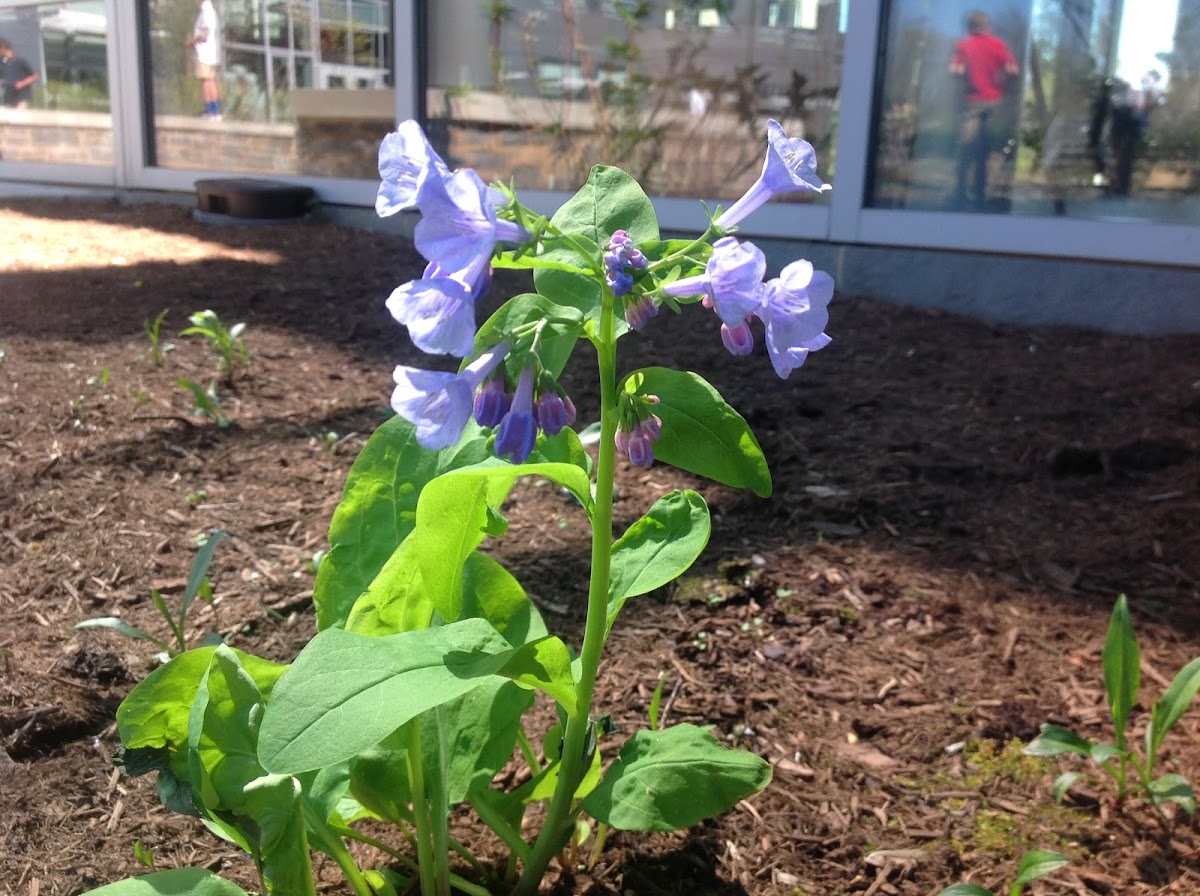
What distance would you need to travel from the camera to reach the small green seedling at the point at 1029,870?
4.45 ft

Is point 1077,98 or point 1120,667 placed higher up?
point 1077,98

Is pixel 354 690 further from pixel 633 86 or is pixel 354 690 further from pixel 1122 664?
pixel 633 86

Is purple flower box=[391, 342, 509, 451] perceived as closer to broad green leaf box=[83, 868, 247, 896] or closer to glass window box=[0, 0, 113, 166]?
broad green leaf box=[83, 868, 247, 896]

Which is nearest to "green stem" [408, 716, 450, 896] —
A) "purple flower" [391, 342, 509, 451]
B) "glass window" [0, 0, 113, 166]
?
"purple flower" [391, 342, 509, 451]

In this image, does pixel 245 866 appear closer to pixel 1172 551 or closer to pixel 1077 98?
pixel 1172 551

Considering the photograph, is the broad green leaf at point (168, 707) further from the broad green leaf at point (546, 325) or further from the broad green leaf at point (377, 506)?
the broad green leaf at point (546, 325)

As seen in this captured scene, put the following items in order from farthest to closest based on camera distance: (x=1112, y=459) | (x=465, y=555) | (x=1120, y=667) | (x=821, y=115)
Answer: (x=821, y=115), (x=1112, y=459), (x=1120, y=667), (x=465, y=555)

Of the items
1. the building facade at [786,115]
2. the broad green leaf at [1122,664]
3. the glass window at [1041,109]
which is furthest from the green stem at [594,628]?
the glass window at [1041,109]

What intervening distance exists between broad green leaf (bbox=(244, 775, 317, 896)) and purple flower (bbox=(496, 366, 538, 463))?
18.7 inches

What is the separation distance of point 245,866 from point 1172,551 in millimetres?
2270

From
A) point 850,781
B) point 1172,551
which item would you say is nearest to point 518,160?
point 1172,551

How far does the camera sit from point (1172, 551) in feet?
8.33

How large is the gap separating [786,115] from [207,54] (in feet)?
17.3

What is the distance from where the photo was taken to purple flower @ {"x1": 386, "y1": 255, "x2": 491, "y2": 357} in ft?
3.40
